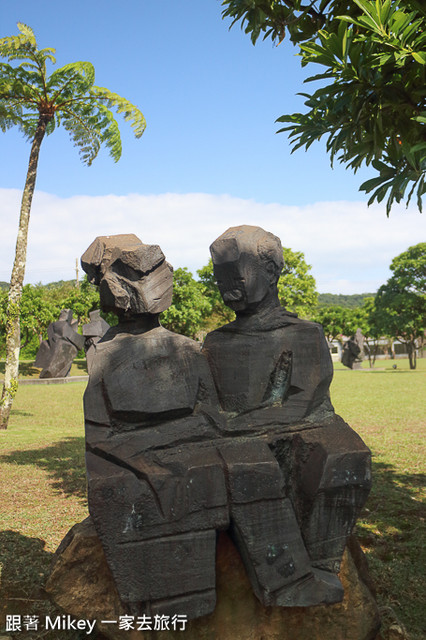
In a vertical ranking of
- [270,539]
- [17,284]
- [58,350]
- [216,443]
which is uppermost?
[17,284]

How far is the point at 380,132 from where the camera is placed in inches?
135

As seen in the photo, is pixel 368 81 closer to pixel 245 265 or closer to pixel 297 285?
pixel 245 265

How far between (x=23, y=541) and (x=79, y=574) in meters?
2.20

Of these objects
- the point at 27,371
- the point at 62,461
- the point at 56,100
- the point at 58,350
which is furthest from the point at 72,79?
the point at 27,371

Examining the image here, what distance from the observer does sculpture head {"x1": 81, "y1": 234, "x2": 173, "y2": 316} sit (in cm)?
317

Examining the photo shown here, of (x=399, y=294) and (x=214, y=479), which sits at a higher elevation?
(x=399, y=294)

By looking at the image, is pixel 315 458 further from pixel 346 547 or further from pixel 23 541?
pixel 23 541

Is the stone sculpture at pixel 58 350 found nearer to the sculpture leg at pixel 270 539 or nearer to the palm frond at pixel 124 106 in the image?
the palm frond at pixel 124 106

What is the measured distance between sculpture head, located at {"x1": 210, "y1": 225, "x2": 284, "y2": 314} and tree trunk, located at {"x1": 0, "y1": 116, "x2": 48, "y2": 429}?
8.22 m

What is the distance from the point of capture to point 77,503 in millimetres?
6109

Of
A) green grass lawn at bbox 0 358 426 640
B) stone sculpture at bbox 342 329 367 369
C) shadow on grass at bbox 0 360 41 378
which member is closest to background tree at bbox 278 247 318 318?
stone sculpture at bbox 342 329 367 369

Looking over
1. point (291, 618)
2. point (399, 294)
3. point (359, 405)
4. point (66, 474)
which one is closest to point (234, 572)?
point (291, 618)

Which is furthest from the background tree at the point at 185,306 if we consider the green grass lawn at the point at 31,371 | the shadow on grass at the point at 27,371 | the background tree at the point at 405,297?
the background tree at the point at 405,297

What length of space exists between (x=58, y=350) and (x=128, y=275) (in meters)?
21.4
